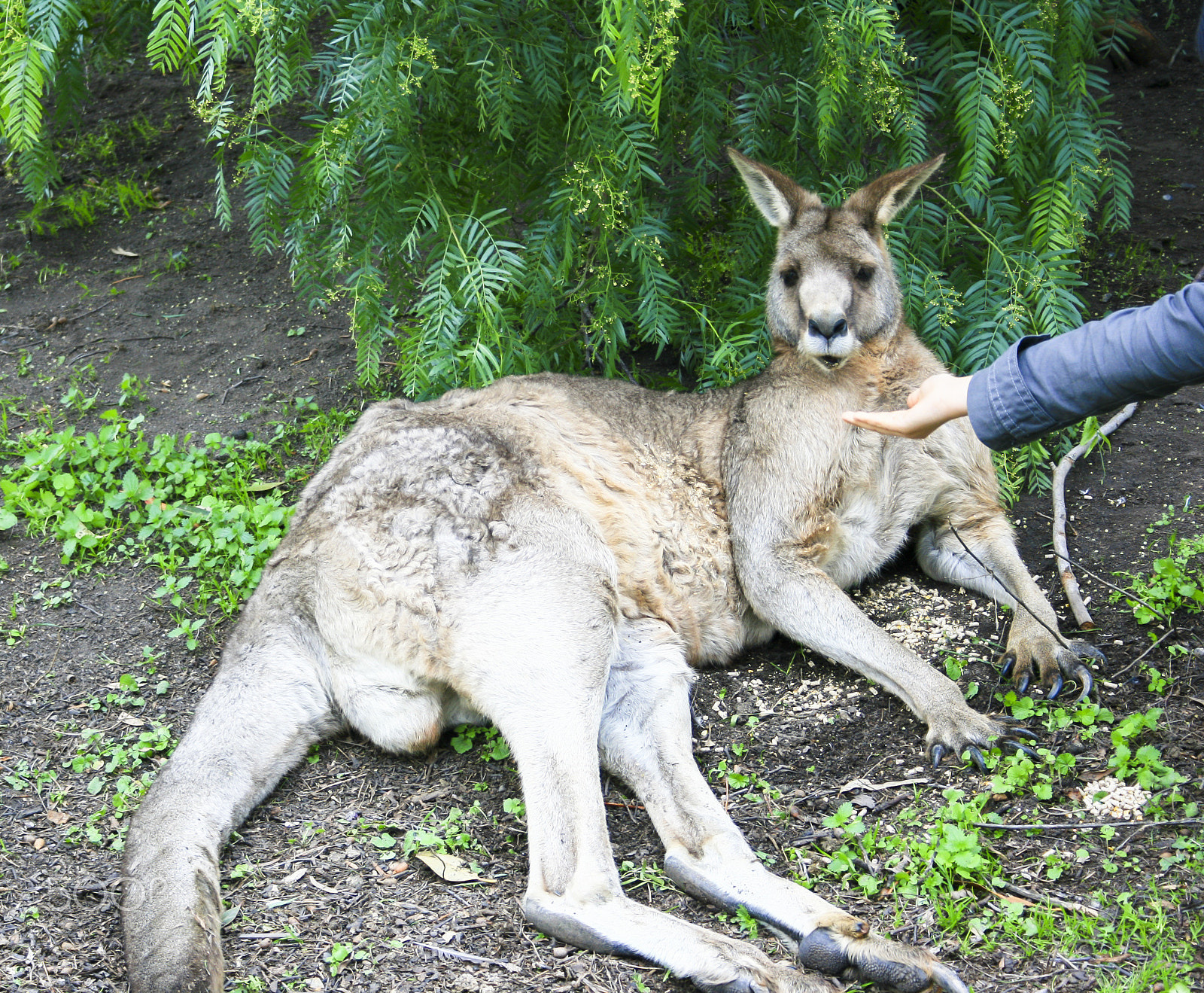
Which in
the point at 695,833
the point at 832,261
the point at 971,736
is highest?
the point at 832,261

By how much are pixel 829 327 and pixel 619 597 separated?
1305 millimetres

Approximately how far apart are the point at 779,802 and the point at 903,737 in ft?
1.76

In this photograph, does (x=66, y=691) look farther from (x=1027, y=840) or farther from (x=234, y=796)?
(x=1027, y=840)

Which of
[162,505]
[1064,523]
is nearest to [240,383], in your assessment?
[162,505]

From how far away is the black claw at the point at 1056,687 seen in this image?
374 centimetres

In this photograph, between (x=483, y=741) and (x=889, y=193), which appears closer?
(x=483, y=741)

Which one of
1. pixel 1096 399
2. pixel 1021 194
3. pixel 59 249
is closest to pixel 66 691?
pixel 1096 399

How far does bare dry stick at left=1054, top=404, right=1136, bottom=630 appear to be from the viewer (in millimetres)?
4113

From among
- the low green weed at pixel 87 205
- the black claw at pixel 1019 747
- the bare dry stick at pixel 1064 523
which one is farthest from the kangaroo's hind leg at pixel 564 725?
the low green weed at pixel 87 205

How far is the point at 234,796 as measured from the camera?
3393mm

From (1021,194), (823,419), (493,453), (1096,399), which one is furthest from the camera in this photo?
(1021,194)

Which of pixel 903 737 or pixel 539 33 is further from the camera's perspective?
pixel 539 33

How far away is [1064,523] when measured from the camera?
14.9ft

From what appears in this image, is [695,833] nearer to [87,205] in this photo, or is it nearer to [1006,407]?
[1006,407]
